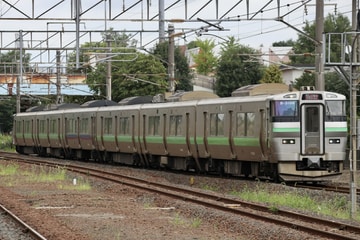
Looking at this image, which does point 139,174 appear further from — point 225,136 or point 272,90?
point 272,90

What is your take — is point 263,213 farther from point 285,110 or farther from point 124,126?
point 124,126

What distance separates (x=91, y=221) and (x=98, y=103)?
1131 inches

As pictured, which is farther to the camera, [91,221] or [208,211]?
[208,211]

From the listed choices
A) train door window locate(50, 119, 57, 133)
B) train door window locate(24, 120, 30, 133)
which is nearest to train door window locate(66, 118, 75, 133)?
train door window locate(50, 119, 57, 133)

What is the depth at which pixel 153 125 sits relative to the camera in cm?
3478

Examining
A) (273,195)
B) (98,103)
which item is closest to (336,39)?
(98,103)

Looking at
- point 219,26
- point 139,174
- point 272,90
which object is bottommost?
point 139,174

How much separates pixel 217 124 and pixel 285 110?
404cm

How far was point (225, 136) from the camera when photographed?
28062 mm

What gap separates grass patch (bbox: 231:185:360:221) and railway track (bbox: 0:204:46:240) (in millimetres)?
4948

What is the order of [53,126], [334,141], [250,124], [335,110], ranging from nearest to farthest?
[334,141]
[335,110]
[250,124]
[53,126]

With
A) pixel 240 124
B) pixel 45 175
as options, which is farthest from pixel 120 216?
pixel 45 175

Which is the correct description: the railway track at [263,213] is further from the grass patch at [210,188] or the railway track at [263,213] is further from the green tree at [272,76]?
the green tree at [272,76]

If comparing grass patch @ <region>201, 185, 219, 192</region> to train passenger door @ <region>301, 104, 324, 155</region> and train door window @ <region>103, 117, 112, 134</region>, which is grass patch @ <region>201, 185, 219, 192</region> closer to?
train passenger door @ <region>301, 104, 324, 155</region>
